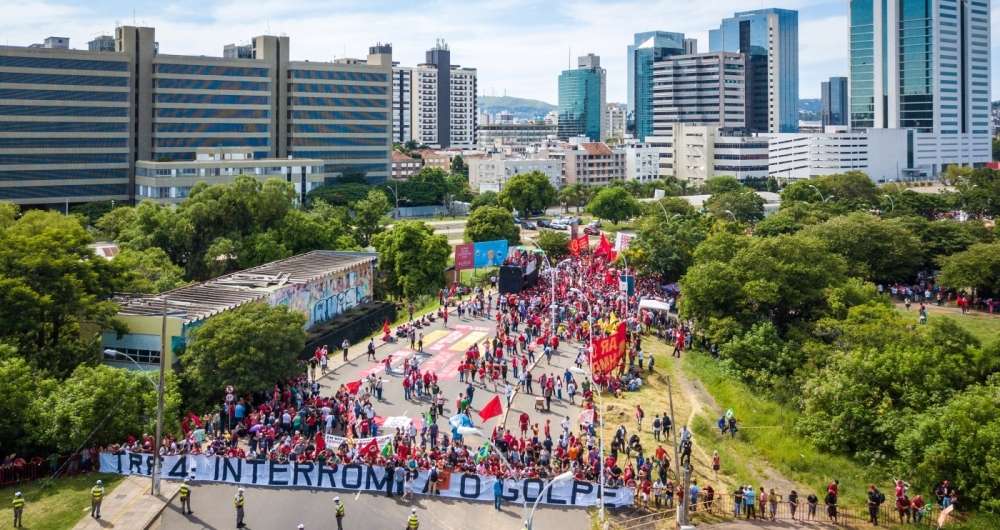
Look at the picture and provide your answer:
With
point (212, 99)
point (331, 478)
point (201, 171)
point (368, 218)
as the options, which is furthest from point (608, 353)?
point (212, 99)

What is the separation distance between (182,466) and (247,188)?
46.4 m

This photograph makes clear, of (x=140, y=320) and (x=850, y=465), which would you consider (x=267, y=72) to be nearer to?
(x=140, y=320)

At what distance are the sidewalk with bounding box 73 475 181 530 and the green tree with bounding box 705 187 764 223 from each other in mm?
87321

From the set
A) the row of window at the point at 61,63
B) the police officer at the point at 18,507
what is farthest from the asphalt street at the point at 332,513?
the row of window at the point at 61,63

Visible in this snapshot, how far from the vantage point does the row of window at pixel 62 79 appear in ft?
354

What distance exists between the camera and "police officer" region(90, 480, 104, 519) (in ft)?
94.1

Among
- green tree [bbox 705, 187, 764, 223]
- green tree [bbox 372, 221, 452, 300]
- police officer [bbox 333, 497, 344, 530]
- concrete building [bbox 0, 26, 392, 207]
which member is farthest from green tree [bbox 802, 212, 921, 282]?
concrete building [bbox 0, 26, 392, 207]

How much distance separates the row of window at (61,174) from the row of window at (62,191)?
102 centimetres

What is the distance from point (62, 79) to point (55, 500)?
9488cm

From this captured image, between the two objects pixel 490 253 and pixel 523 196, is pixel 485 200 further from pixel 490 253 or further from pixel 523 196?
pixel 490 253

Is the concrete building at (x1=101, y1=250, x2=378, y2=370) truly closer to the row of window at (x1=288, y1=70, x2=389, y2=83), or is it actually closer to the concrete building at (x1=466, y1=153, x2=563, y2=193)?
the row of window at (x1=288, y1=70, x2=389, y2=83)

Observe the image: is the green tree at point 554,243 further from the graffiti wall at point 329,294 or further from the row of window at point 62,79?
the row of window at point 62,79

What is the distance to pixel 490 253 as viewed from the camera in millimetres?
72875

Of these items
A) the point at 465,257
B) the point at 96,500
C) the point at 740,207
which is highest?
the point at 740,207
